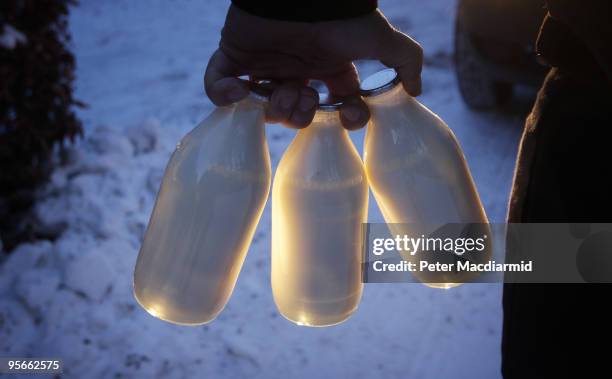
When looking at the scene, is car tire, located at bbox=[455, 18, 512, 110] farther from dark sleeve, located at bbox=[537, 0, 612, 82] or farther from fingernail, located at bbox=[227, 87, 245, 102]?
fingernail, located at bbox=[227, 87, 245, 102]

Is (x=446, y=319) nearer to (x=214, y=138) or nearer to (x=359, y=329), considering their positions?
(x=359, y=329)

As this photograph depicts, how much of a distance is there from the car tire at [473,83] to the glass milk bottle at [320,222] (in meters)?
2.50

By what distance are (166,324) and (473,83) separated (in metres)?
2.29

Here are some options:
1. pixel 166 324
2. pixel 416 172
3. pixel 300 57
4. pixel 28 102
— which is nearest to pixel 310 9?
pixel 300 57

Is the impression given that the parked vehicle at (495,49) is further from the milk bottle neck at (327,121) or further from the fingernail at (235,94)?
the fingernail at (235,94)

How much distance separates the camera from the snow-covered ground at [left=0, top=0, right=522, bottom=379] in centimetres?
234

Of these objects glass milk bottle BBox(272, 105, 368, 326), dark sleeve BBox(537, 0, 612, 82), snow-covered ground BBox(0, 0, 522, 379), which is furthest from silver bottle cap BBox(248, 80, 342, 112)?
snow-covered ground BBox(0, 0, 522, 379)

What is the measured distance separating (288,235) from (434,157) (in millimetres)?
337

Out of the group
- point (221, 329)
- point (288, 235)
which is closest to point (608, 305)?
point (288, 235)

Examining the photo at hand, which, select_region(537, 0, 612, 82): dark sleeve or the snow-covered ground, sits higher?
select_region(537, 0, 612, 82): dark sleeve

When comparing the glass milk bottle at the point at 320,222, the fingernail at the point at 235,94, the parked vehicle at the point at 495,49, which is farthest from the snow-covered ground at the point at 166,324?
the fingernail at the point at 235,94

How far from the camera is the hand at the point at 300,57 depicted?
52.3 inches

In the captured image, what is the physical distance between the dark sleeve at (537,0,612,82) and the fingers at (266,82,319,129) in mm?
491

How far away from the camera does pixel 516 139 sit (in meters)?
3.60
